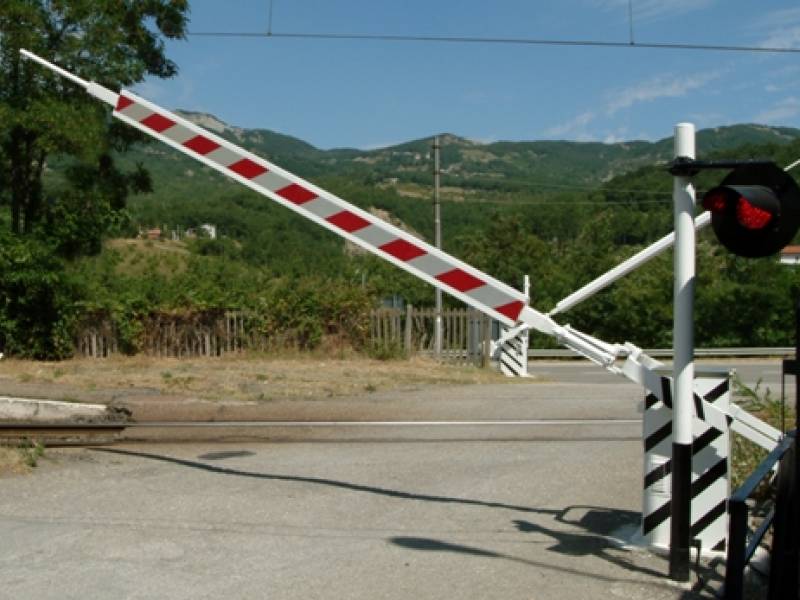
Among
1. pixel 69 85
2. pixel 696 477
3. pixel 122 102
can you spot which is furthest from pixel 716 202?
pixel 69 85

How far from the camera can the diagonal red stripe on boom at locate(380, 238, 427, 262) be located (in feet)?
23.6

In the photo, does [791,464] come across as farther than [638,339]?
No

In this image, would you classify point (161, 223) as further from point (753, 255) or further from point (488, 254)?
point (753, 255)

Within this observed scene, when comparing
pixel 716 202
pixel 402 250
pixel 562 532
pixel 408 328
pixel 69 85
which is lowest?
pixel 562 532

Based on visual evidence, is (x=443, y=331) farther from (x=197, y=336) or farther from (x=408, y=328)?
(x=197, y=336)

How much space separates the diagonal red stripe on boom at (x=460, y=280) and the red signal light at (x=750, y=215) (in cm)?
209

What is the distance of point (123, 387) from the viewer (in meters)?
15.9

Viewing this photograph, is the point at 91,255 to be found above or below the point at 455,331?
above

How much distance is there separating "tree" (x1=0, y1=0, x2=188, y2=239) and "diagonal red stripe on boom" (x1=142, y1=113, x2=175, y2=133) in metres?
11.8

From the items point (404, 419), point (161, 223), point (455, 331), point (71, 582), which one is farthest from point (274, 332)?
point (161, 223)

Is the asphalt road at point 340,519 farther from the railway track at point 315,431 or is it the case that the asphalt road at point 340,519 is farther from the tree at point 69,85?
the tree at point 69,85

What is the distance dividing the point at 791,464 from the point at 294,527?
3.64 meters

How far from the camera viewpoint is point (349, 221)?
7383 millimetres

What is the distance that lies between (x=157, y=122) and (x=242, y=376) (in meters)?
9.50
